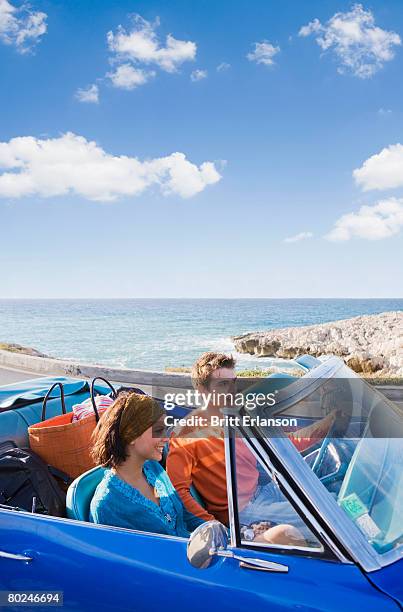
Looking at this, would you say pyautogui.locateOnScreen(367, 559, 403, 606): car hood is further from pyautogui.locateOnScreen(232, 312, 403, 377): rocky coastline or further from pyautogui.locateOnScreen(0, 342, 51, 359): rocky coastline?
pyautogui.locateOnScreen(232, 312, 403, 377): rocky coastline

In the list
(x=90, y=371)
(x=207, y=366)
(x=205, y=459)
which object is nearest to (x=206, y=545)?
(x=205, y=459)

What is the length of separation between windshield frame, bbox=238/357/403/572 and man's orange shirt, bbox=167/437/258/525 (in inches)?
27.9

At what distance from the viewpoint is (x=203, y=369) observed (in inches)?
110

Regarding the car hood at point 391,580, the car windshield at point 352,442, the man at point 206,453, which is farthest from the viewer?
the man at point 206,453

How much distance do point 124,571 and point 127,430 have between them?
567mm

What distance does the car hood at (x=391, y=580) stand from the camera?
164cm

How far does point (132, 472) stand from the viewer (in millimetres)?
2297

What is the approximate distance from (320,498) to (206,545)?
0.38m

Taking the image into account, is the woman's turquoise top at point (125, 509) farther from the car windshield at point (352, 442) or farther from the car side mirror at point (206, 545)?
the car windshield at point (352, 442)

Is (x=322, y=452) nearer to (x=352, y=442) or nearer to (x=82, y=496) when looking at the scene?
(x=352, y=442)

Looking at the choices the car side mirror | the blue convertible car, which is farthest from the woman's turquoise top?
the car side mirror

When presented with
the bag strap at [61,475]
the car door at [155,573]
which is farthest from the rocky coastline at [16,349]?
the car door at [155,573]

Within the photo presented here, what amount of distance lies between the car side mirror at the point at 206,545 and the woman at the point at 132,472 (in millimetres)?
436

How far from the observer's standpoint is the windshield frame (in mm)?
1731
